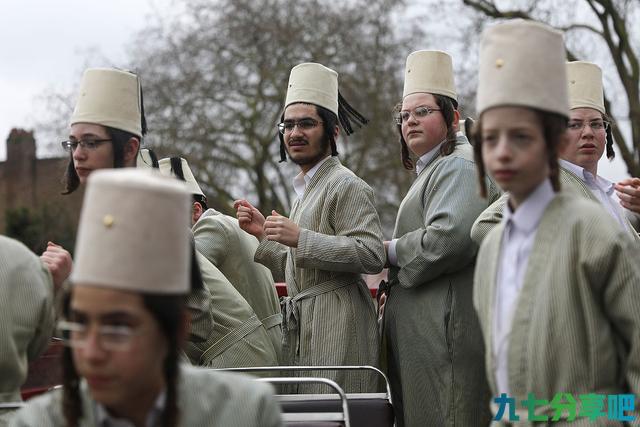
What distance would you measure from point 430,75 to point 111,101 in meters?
1.89

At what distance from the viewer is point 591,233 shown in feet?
11.1

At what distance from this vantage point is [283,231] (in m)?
5.67

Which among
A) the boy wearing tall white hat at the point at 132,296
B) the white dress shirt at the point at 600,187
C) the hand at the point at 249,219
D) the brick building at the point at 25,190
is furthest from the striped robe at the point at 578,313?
the brick building at the point at 25,190

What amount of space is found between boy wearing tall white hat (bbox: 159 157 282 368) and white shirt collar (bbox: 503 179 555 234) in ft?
5.72

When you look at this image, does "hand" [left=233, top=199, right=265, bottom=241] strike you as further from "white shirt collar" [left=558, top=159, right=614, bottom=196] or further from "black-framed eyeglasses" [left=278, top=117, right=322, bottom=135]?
"white shirt collar" [left=558, top=159, right=614, bottom=196]

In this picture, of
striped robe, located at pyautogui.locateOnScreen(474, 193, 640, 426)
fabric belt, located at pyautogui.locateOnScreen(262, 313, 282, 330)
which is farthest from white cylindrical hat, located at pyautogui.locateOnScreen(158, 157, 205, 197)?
striped robe, located at pyautogui.locateOnScreen(474, 193, 640, 426)

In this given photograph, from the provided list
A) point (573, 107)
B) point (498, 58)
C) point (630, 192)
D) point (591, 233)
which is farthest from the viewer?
point (573, 107)

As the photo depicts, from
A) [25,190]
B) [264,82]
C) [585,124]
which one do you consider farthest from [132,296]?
[25,190]

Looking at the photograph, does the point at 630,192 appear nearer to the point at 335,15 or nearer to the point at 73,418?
the point at 73,418

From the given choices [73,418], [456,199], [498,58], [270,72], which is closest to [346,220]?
[456,199]

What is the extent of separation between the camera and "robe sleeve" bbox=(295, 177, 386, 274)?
5.64 m

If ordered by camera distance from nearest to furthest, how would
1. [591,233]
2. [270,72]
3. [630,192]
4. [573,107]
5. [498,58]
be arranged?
[591,233] → [498,58] → [630,192] → [573,107] → [270,72]

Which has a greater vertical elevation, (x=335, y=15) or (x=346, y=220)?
(x=335, y=15)

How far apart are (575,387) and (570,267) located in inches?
12.9
